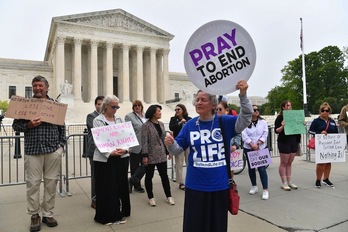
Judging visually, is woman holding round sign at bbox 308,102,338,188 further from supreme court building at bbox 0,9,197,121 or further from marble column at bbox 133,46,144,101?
marble column at bbox 133,46,144,101

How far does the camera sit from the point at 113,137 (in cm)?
450

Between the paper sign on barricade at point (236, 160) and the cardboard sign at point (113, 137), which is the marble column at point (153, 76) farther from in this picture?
the cardboard sign at point (113, 137)

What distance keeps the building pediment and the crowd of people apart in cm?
4287

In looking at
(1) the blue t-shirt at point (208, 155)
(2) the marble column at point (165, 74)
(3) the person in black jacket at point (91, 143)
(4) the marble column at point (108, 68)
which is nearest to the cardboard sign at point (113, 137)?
(3) the person in black jacket at point (91, 143)

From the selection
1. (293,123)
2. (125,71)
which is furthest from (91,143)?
(125,71)

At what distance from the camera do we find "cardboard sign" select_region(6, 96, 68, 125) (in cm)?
409

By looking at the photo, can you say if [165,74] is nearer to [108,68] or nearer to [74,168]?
[108,68]

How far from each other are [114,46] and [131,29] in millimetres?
4360

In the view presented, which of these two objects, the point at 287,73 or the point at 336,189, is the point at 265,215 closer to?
the point at 336,189

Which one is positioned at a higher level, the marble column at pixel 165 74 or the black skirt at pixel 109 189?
the marble column at pixel 165 74

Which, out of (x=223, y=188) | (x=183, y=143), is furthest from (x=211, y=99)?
(x=223, y=188)

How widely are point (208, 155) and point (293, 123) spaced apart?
4448 millimetres

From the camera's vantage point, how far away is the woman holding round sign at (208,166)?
2729mm

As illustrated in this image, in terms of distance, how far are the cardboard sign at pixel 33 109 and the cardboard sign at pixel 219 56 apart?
252 cm
